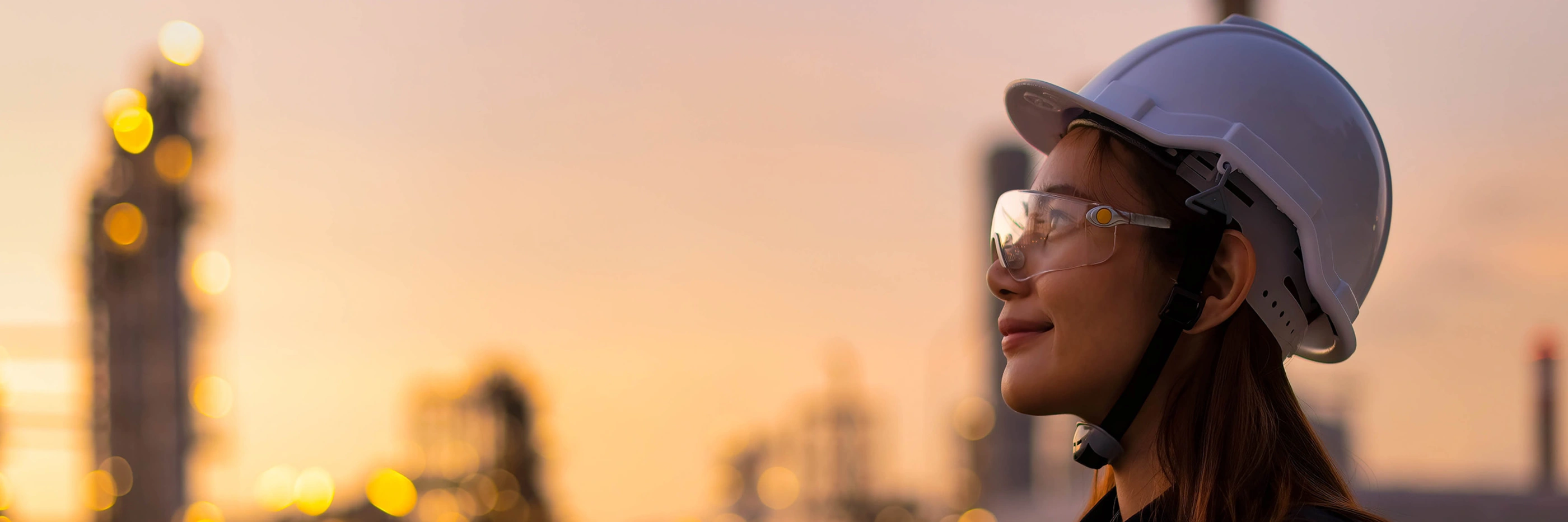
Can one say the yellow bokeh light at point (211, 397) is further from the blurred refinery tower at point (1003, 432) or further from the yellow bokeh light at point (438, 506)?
the blurred refinery tower at point (1003, 432)

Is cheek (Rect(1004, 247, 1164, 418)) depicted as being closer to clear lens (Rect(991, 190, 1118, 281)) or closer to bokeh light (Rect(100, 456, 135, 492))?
clear lens (Rect(991, 190, 1118, 281))

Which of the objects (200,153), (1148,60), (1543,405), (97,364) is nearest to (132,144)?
(200,153)

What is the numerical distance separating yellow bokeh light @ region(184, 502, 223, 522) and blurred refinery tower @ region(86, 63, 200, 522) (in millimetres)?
974

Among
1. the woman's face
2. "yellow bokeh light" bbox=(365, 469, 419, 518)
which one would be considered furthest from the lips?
"yellow bokeh light" bbox=(365, 469, 419, 518)

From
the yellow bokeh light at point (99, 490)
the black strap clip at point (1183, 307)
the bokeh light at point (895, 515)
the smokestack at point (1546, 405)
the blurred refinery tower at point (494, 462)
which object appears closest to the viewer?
the black strap clip at point (1183, 307)

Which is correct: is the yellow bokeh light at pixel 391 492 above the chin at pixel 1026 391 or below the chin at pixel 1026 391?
below

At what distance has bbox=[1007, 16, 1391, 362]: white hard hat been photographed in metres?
2.66

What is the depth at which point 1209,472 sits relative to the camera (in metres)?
2.44

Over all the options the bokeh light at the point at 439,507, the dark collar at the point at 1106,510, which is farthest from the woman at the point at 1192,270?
the bokeh light at the point at 439,507

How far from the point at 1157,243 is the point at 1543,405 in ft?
53.2

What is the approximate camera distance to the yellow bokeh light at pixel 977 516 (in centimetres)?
3734

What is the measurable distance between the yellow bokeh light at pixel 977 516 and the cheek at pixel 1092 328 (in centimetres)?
3331

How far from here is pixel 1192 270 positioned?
Result: 2580 mm

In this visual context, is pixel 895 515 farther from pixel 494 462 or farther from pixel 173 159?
pixel 173 159
